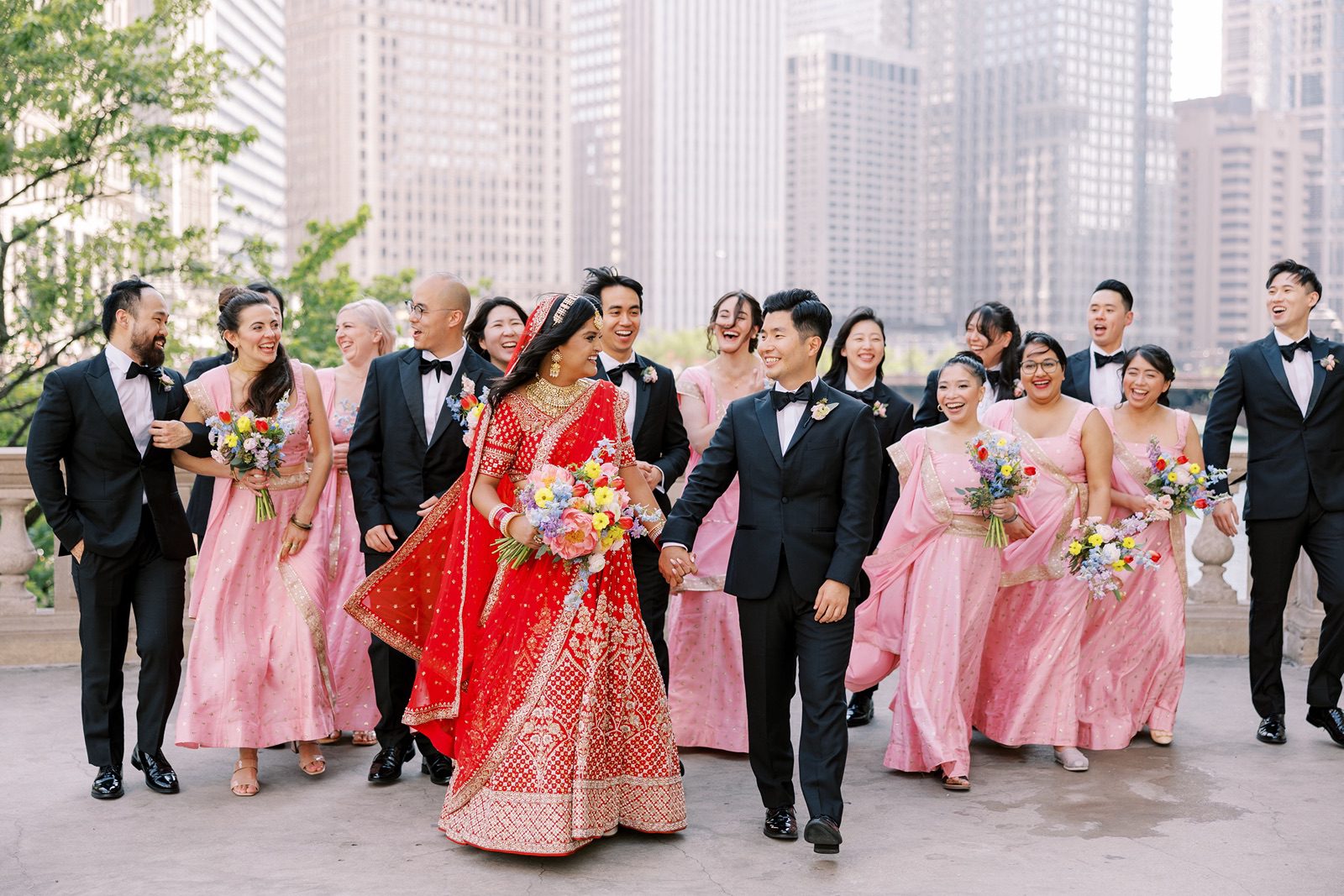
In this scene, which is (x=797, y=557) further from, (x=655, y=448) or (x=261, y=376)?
(x=261, y=376)

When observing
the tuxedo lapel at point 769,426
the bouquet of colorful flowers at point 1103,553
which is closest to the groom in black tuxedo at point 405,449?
the tuxedo lapel at point 769,426

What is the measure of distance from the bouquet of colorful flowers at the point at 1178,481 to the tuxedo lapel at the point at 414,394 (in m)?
3.48

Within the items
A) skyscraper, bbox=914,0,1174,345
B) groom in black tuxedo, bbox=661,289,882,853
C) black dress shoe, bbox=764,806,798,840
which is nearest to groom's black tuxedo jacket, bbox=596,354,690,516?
groom in black tuxedo, bbox=661,289,882,853

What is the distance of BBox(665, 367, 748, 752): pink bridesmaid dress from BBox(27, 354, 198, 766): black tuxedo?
2.33m

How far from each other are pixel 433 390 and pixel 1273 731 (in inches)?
172

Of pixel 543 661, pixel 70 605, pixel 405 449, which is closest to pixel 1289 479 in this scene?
pixel 543 661

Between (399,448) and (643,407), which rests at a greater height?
(643,407)

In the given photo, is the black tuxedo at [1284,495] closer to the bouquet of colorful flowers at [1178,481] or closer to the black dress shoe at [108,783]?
the bouquet of colorful flowers at [1178,481]

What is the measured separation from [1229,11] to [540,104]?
6801 cm

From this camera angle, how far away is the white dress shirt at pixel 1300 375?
272 inches

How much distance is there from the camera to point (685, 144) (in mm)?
155500

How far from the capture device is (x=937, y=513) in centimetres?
633

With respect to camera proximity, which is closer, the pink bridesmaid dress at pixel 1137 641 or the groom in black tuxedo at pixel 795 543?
the groom in black tuxedo at pixel 795 543

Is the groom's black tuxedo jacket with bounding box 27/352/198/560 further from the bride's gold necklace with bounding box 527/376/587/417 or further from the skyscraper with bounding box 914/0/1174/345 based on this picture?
the skyscraper with bounding box 914/0/1174/345
